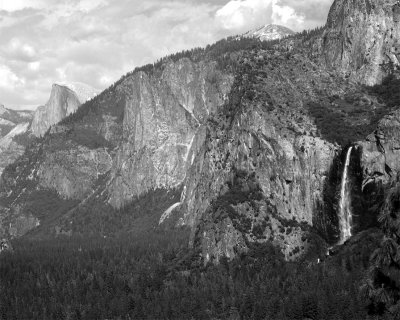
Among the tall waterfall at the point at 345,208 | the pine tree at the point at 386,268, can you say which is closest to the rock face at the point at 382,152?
the tall waterfall at the point at 345,208

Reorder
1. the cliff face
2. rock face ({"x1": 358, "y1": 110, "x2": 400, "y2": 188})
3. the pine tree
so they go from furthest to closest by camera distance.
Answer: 1. the cliff face
2. rock face ({"x1": 358, "y1": 110, "x2": 400, "y2": 188})
3. the pine tree

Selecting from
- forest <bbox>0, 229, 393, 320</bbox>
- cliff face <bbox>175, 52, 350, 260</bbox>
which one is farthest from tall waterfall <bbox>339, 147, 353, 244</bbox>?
forest <bbox>0, 229, 393, 320</bbox>

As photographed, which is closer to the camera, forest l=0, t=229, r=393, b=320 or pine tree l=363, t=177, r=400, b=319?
pine tree l=363, t=177, r=400, b=319

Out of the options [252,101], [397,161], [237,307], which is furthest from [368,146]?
[237,307]

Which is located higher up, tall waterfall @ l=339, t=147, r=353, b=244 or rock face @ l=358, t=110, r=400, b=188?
rock face @ l=358, t=110, r=400, b=188

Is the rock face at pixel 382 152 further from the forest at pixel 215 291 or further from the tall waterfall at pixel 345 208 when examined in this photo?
the forest at pixel 215 291

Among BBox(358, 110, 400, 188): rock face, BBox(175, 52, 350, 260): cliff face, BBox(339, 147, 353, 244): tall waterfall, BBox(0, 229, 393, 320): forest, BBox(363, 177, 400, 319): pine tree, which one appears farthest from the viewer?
BBox(175, 52, 350, 260): cliff face

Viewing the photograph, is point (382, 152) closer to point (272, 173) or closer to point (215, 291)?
point (272, 173)

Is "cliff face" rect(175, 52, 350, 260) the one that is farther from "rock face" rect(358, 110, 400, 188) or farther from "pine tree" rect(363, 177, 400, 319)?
"pine tree" rect(363, 177, 400, 319)
